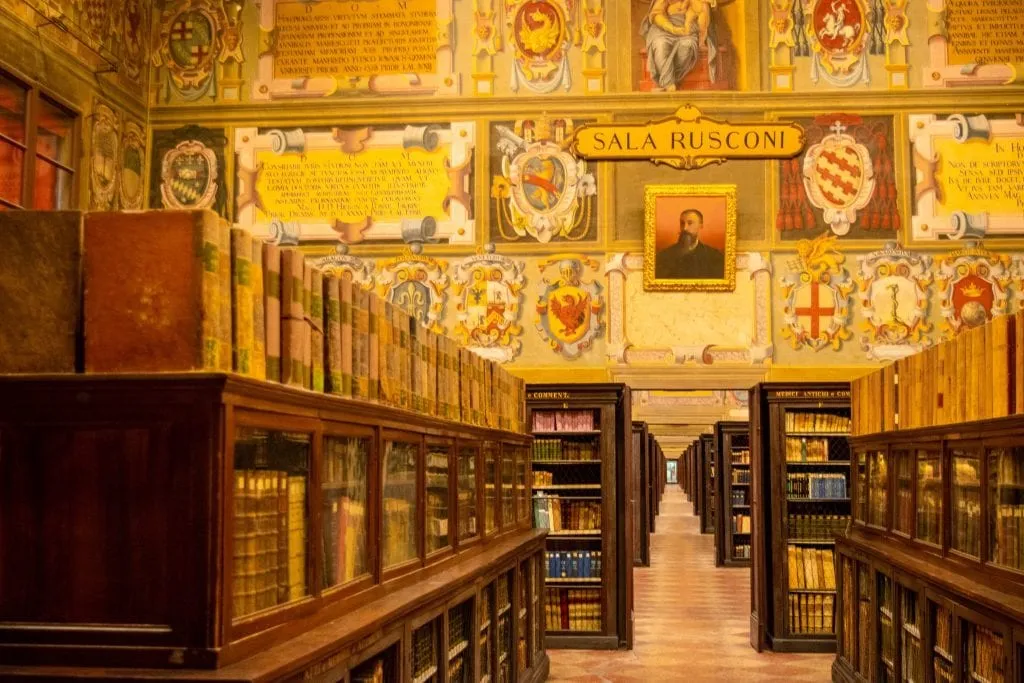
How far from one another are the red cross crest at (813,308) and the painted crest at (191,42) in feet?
21.9

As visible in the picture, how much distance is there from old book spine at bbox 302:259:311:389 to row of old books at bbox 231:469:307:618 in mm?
341

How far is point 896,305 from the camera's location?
1173cm

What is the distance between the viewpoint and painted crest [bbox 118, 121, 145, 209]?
38.4ft

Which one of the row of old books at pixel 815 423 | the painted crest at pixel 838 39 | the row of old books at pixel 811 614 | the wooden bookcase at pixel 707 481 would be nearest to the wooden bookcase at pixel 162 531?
the row of old books at pixel 811 614

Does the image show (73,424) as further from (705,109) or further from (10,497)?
(705,109)

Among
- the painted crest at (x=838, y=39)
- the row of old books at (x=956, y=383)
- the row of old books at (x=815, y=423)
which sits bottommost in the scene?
the row of old books at (x=815, y=423)

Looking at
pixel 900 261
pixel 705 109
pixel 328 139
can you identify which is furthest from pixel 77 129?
pixel 900 261

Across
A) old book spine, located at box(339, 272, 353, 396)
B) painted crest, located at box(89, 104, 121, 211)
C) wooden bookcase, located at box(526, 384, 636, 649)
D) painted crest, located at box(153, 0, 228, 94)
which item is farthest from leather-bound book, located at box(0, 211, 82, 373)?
painted crest, located at box(153, 0, 228, 94)

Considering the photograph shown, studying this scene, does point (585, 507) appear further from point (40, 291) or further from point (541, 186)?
point (40, 291)

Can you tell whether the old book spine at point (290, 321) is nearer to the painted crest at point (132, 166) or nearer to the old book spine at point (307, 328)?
the old book spine at point (307, 328)

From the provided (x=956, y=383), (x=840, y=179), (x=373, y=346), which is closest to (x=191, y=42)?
(x=840, y=179)

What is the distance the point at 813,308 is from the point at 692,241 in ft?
4.60

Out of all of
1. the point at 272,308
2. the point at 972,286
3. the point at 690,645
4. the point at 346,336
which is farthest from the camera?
the point at 690,645

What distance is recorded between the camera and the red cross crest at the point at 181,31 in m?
12.5
